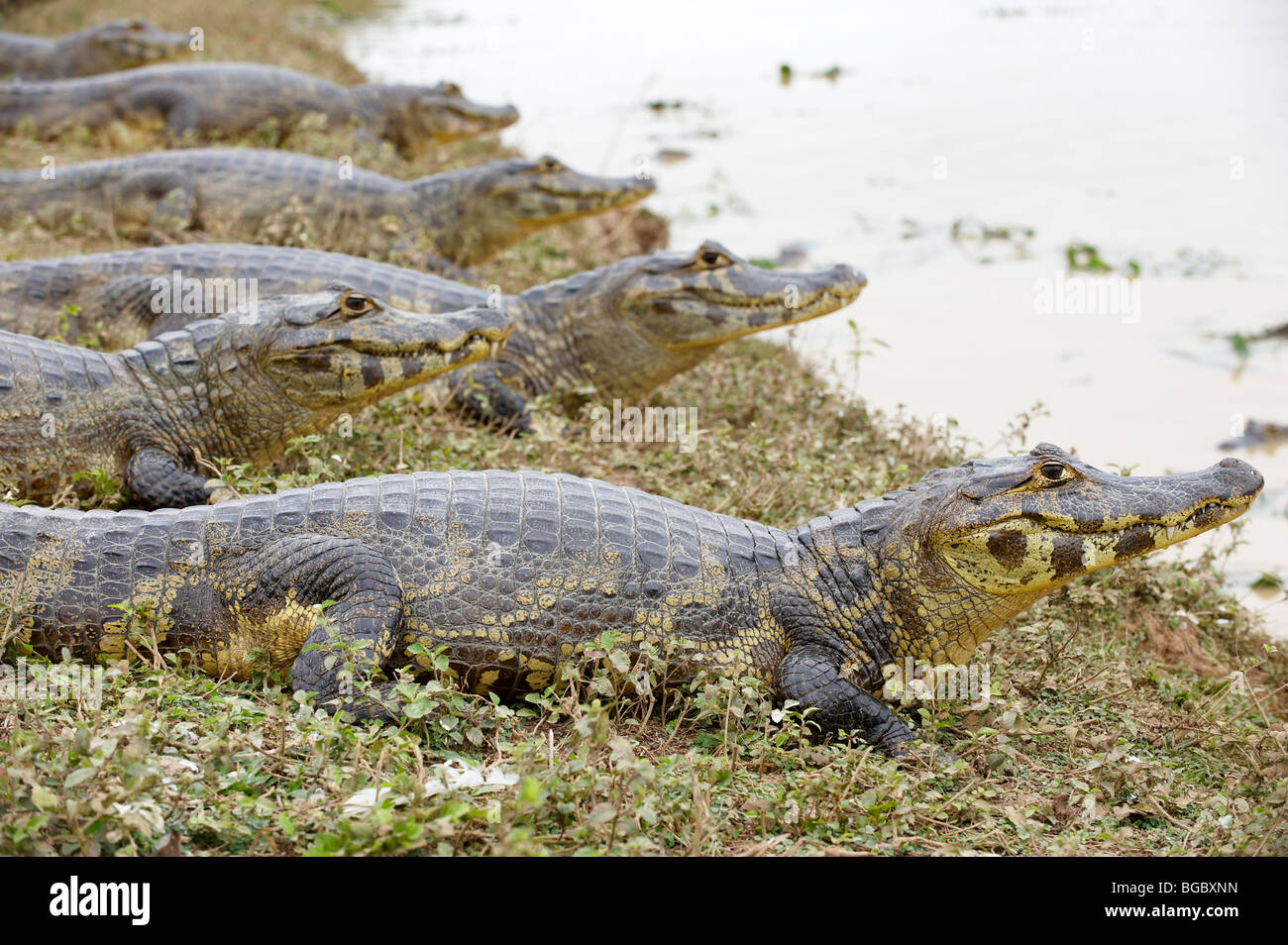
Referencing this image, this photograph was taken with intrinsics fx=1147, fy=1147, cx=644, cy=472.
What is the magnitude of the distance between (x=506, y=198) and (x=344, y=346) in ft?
14.5

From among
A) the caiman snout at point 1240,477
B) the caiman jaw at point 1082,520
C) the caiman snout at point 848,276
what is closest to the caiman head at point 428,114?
the caiman snout at point 848,276

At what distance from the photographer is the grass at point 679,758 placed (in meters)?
2.88

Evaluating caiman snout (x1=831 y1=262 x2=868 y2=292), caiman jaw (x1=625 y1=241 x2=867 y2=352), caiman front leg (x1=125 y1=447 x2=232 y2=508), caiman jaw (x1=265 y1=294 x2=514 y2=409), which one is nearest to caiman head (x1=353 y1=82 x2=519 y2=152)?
caiman jaw (x1=625 y1=241 x2=867 y2=352)

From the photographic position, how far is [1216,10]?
2336cm

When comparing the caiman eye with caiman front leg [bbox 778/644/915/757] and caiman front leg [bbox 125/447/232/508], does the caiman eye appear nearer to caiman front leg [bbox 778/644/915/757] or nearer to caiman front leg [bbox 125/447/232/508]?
caiman front leg [bbox 125/447/232/508]

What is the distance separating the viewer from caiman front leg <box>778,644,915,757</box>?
12.8ft

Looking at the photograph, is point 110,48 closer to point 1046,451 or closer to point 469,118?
point 469,118

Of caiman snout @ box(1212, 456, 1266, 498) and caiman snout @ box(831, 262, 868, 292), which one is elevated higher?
caiman snout @ box(831, 262, 868, 292)

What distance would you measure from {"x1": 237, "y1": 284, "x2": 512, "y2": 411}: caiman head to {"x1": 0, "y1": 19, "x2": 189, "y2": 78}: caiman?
10320 millimetres

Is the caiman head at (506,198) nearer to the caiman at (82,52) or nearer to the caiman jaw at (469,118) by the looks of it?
the caiman jaw at (469,118)

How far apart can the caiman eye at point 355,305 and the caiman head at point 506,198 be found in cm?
409
